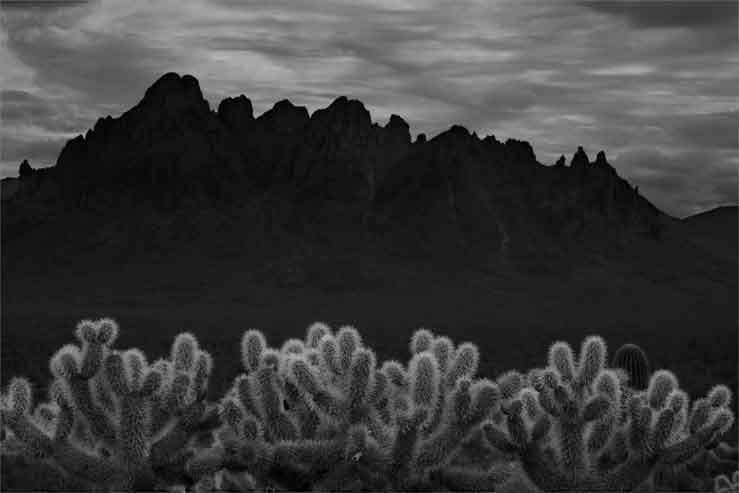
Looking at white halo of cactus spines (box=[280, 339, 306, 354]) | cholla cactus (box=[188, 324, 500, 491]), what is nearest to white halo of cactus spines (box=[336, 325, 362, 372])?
cholla cactus (box=[188, 324, 500, 491])

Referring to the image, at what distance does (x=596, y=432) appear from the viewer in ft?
13.4

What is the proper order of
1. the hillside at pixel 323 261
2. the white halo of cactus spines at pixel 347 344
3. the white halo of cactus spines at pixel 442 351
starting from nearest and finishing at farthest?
1. the white halo of cactus spines at pixel 347 344
2. the white halo of cactus spines at pixel 442 351
3. the hillside at pixel 323 261

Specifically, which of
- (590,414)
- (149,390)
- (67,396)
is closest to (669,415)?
(590,414)

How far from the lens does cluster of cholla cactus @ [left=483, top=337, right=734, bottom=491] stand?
3832 mm

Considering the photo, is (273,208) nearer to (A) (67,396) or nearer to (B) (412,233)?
(B) (412,233)

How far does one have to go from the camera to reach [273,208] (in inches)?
7456

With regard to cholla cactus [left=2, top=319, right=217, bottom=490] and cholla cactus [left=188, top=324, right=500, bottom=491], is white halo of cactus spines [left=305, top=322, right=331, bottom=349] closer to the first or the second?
cholla cactus [left=188, top=324, right=500, bottom=491]

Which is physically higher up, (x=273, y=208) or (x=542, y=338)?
(x=273, y=208)

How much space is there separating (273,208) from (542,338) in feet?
390

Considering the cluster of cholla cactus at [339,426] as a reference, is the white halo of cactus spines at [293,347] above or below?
above

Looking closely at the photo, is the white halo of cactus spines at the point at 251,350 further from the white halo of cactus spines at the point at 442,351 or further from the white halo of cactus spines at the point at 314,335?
the white halo of cactus spines at the point at 442,351

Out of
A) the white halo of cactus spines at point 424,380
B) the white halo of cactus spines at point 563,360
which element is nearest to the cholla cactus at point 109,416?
the white halo of cactus spines at point 424,380

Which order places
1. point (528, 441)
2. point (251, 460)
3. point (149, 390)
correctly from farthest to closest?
point (149, 390) → point (528, 441) → point (251, 460)

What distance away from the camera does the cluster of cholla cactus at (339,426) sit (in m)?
3.70
